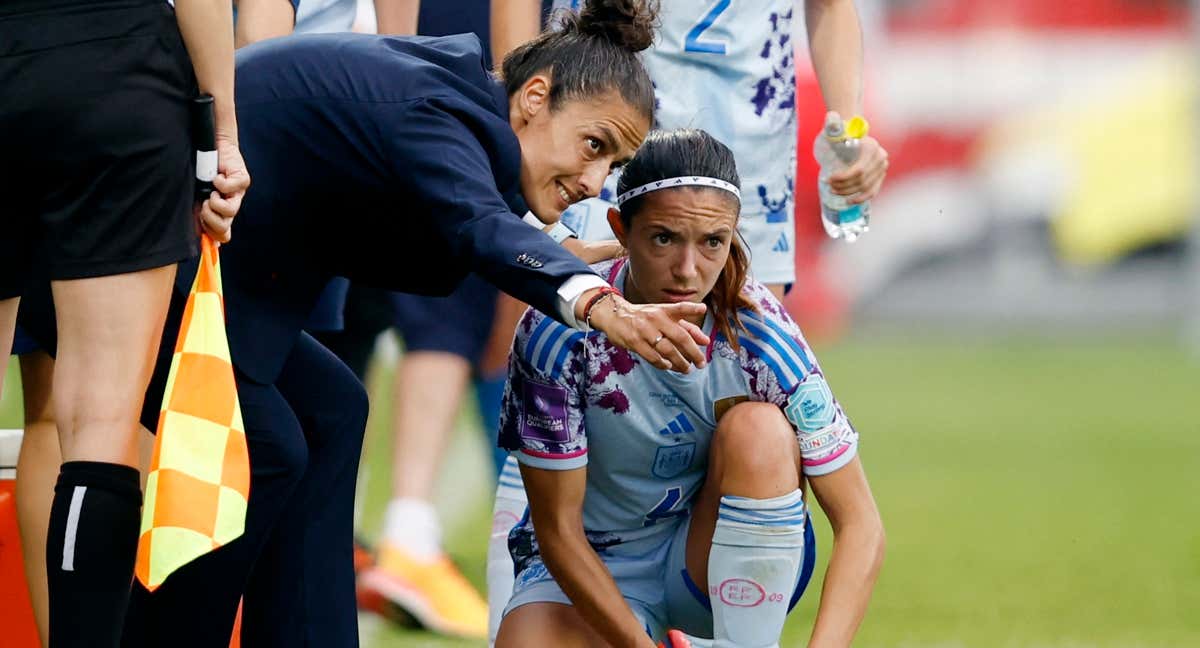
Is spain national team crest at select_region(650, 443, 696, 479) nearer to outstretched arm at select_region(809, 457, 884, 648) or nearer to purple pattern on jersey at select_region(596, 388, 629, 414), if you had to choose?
purple pattern on jersey at select_region(596, 388, 629, 414)

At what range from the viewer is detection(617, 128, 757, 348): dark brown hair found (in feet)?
10.0

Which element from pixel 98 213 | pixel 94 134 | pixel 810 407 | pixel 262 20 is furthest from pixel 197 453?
pixel 262 20

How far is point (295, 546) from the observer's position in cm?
299

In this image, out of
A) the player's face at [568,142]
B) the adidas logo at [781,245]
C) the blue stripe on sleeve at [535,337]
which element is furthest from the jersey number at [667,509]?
the adidas logo at [781,245]

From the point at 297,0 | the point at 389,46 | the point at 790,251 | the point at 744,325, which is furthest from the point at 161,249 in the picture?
the point at 790,251

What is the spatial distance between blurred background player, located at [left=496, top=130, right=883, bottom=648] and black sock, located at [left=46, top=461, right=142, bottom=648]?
77cm

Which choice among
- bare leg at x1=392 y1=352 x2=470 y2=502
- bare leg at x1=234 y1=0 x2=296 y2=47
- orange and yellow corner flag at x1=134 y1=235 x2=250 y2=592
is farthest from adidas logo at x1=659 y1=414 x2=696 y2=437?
bare leg at x1=392 y1=352 x2=470 y2=502

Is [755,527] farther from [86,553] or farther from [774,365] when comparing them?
[86,553]

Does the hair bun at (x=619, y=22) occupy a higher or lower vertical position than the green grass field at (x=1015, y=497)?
higher

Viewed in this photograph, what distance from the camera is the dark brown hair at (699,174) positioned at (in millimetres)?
3049

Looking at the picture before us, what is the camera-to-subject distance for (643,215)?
3039mm

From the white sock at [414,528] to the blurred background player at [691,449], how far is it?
41.3 inches

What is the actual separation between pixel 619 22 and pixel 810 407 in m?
0.68

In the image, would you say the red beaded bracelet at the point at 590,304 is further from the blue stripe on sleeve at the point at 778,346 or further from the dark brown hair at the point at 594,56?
the blue stripe on sleeve at the point at 778,346
